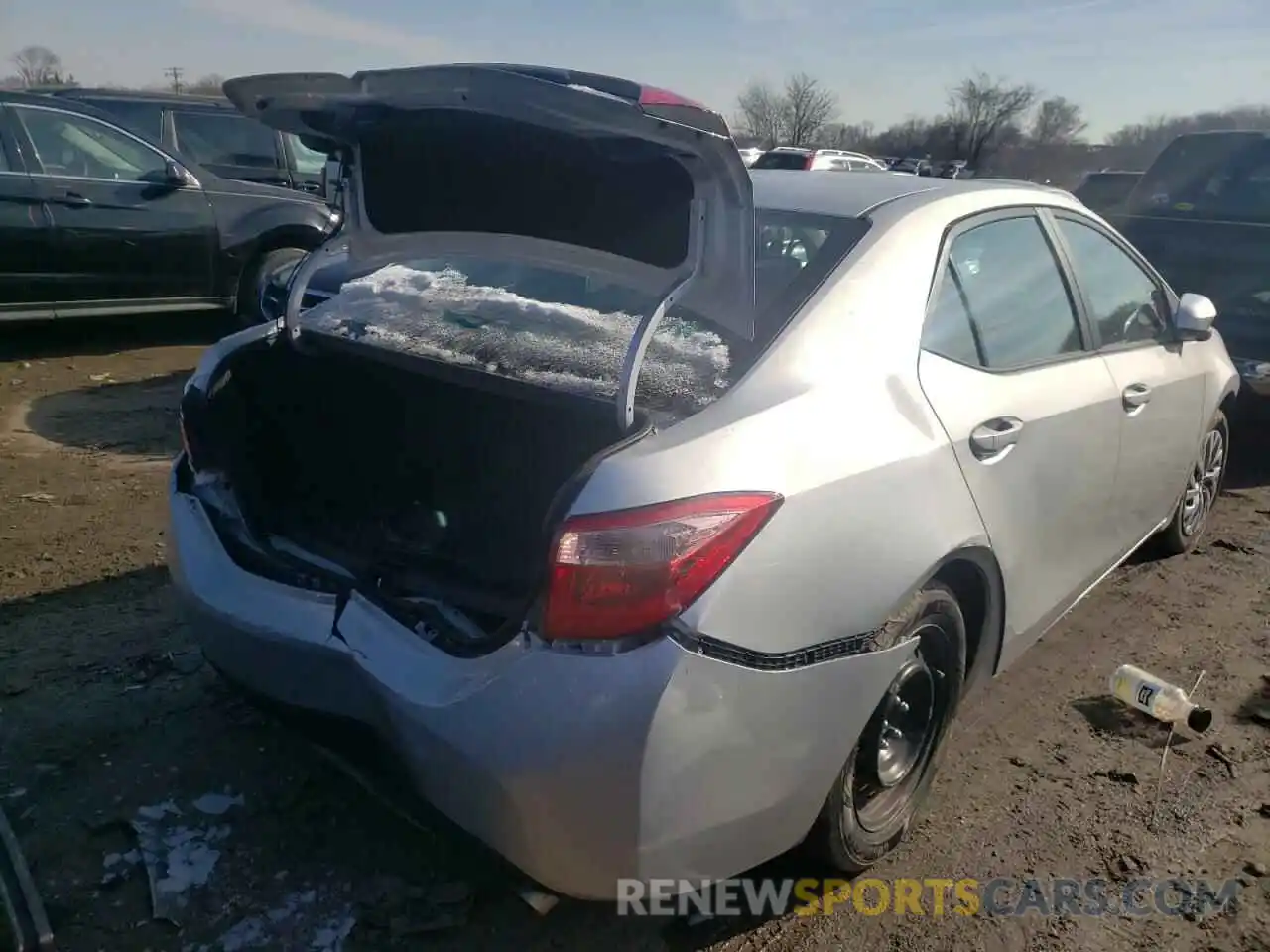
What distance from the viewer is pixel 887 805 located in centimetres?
250

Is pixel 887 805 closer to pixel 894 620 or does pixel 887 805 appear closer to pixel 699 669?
pixel 894 620

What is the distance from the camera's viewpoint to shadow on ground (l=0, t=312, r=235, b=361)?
7.52 m

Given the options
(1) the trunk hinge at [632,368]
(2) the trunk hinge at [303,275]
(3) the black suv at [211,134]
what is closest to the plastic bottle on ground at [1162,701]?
(1) the trunk hinge at [632,368]

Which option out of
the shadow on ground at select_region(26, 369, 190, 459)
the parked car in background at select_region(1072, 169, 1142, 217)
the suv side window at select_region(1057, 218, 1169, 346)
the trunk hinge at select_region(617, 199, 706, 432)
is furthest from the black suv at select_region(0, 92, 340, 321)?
the parked car in background at select_region(1072, 169, 1142, 217)

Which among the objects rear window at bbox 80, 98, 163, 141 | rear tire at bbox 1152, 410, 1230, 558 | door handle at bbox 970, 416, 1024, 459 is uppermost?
rear window at bbox 80, 98, 163, 141

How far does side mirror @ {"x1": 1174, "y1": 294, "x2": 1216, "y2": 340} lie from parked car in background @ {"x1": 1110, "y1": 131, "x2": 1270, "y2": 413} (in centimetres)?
214

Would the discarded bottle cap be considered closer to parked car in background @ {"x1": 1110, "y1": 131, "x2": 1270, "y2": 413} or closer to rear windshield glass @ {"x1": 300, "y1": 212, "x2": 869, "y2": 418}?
rear windshield glass @ {"x1": 300, "y1": 212, "x2": 869, "y2": 418}

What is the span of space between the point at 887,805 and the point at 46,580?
10.3 feet

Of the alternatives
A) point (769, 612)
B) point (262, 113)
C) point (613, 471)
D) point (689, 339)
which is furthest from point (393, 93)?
point (769, 612)

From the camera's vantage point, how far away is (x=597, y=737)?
1.77 metres

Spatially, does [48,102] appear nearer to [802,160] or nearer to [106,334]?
[106,334]

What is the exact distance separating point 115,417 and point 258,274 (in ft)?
7.80

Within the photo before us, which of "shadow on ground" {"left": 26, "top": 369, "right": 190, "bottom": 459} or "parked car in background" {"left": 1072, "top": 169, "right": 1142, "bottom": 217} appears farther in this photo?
"parked car in background" {"left": 1072, "top": 169, "right": 1142, "bottom": 217}

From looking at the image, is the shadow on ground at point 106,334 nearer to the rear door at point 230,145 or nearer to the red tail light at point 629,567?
the rear door at point 230,145
